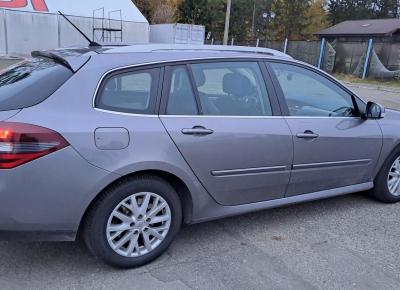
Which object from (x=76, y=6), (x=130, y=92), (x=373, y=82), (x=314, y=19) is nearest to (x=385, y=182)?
(x=130, y=92)

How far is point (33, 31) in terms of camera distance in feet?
80.1

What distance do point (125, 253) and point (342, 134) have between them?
7.19 feet

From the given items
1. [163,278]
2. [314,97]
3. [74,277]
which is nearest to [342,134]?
[314,97]

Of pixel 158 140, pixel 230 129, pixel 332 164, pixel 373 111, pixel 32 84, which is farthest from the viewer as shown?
pixel 373 111

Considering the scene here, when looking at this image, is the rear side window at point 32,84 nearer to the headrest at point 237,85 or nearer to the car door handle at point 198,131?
the car door handle at point 198,131

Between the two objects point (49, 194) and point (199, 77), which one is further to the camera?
point (199, 77)

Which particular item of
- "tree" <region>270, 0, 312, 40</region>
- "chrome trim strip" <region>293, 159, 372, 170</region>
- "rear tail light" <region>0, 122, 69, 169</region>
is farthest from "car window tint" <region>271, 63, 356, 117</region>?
"tree" <region>270, 0, 312, 40</region>

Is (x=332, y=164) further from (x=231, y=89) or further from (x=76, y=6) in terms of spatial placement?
(x=76, y=6)

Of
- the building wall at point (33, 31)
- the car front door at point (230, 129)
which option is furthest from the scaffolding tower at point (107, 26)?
the car front door at point (230, 129)

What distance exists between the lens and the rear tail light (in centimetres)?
256

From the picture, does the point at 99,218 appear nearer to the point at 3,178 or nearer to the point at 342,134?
the point at 3,178

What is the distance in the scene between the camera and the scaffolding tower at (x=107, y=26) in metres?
25.6

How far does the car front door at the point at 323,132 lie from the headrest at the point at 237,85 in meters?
0.26

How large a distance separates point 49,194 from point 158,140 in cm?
77
